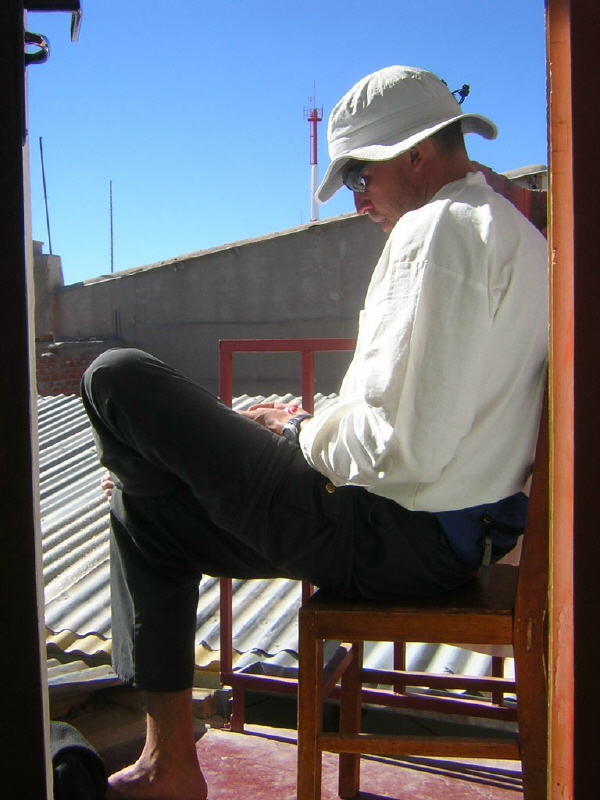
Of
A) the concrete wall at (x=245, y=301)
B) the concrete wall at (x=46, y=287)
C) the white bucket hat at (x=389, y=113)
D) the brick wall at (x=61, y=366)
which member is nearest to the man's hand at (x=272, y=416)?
the white bucket hat at (x=389, y=113)

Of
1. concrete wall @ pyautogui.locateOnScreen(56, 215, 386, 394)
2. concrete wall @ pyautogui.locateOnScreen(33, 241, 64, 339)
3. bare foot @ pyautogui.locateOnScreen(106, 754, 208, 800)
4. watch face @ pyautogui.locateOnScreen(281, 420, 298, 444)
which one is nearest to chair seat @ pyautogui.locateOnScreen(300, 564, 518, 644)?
watch face @ pyautogui.locateOnScreen(281, 420, 298, 444)

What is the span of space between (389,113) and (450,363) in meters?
0.56

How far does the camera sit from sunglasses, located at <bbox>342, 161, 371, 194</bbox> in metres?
1.55

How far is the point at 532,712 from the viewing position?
128 centimetres

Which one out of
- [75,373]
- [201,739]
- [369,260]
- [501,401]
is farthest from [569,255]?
[75,373]

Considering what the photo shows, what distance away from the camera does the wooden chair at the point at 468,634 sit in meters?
1.26

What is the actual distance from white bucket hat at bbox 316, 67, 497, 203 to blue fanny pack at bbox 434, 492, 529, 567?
25.1 inches

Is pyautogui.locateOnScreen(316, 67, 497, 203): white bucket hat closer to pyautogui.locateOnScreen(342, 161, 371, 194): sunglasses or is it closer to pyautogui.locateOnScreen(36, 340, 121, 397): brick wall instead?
pyautogui.locateOnScreen(342, 161, 371, 194): sunglasses

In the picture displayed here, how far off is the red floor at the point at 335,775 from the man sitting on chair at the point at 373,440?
0.19 meters

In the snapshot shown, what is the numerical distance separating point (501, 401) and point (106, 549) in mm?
3651

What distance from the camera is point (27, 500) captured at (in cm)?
89

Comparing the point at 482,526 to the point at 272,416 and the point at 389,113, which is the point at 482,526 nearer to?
the point at 272,416

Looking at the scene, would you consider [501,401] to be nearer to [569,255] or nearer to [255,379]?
[569,255]

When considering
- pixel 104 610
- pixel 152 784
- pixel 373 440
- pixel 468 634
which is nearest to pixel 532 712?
pixel 468 634
